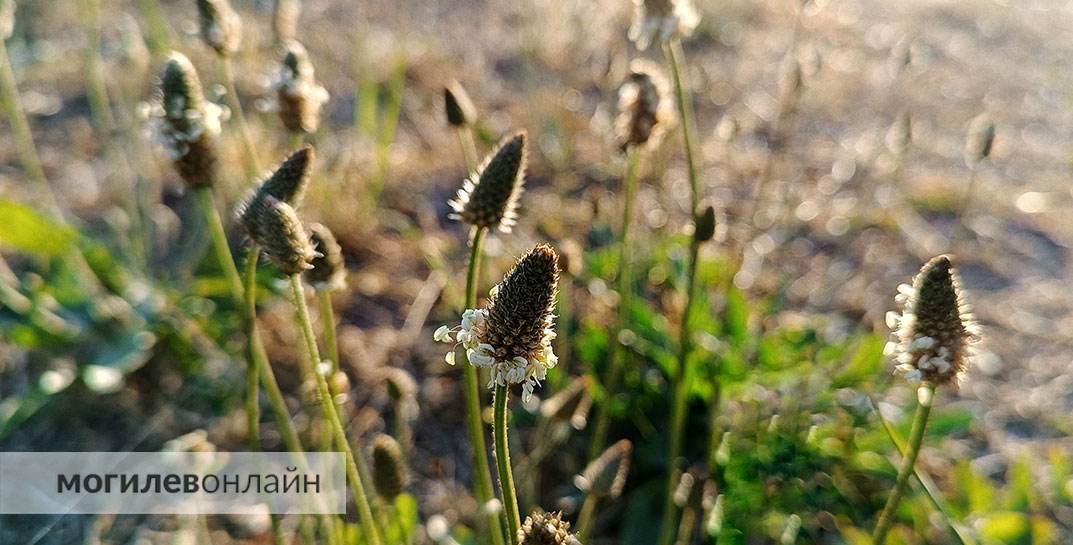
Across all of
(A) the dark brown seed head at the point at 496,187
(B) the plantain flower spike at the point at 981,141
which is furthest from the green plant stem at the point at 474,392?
(B) the plantain flower spike at the point at 981,141

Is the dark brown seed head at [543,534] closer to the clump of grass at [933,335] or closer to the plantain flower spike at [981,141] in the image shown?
the clump of grass at [933,335]

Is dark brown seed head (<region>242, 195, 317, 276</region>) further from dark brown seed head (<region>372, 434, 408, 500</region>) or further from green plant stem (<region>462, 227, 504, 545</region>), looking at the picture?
dark brown seed head (<region>372, 434, 408, 500</region>)

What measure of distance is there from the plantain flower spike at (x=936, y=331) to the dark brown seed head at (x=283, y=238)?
1.00 meters

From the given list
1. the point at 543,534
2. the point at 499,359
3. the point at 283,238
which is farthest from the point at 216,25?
the point at 543,534

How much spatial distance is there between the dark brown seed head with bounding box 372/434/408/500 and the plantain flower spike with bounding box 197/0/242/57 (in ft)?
3.77

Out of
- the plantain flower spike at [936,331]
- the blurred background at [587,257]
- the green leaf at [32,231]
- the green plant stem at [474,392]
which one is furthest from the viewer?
the green leaf at [32,231]

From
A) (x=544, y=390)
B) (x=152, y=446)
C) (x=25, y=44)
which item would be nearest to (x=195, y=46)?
(x=25, y=44)

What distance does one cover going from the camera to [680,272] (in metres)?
2.93

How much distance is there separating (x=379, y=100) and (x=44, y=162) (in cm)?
167

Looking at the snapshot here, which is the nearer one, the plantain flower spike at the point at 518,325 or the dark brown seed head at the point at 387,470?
the plantain flower spike at the point at 518,325

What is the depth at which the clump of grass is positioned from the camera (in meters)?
1.33

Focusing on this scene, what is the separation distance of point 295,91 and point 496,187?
0.81 m

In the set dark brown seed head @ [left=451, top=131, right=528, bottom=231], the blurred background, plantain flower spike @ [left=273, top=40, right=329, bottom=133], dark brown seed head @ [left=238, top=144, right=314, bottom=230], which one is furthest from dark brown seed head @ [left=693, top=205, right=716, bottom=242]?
plantain flower spike @ [left=273, top=40, right=329, bottom=133]

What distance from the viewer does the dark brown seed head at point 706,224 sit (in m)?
1.85
